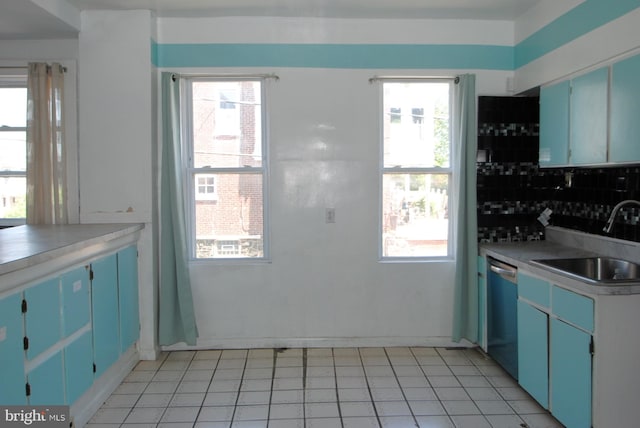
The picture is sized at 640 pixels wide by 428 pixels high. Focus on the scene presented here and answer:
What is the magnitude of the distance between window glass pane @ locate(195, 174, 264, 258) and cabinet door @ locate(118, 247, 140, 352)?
57 centimetres

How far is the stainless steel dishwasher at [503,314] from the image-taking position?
3381mm

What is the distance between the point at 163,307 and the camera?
13.1 feet

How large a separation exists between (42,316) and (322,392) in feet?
5.95

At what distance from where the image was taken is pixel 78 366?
286cm

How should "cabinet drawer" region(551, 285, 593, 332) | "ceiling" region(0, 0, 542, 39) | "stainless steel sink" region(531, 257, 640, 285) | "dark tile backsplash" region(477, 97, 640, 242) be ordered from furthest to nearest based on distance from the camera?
"dark tile backsplash" region(477, 97, 640, 242) < "ceiling" region(0, 0, 542, 39) < "stainless steel sink" region(531, 257, 640, 285) < "cabinet drawer" region(551, 285, 593, 332)

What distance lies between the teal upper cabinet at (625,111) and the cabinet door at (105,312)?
321 centimetres

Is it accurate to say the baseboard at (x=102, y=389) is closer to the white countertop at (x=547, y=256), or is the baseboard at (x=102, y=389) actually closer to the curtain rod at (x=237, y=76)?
the curtain rod at (x=237, y=76)

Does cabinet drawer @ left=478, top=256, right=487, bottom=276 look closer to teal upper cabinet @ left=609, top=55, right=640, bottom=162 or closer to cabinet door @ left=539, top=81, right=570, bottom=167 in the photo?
cabinet door @ left=539, top=81, right=570, bottom=167

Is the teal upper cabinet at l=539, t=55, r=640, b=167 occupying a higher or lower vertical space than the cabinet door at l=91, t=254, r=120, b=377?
higher

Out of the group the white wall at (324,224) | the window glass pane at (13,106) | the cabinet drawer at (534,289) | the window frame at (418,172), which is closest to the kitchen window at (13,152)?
the window glass pane at (13,106)

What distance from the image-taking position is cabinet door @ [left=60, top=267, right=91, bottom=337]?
2736 mm

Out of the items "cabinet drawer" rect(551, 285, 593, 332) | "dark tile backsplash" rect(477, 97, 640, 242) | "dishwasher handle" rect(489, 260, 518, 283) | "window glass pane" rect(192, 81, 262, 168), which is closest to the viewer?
"cabinet drawer" rect(551, 285, 593, 332)

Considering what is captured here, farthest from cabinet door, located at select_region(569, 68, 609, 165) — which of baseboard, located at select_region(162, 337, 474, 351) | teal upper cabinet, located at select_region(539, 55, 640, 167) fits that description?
baseboard, located at select_region(162, 337, 474, 351)

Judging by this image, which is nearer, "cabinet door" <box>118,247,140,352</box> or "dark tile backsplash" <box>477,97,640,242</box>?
"cabinet door" <box>118,247,140,352</box>
